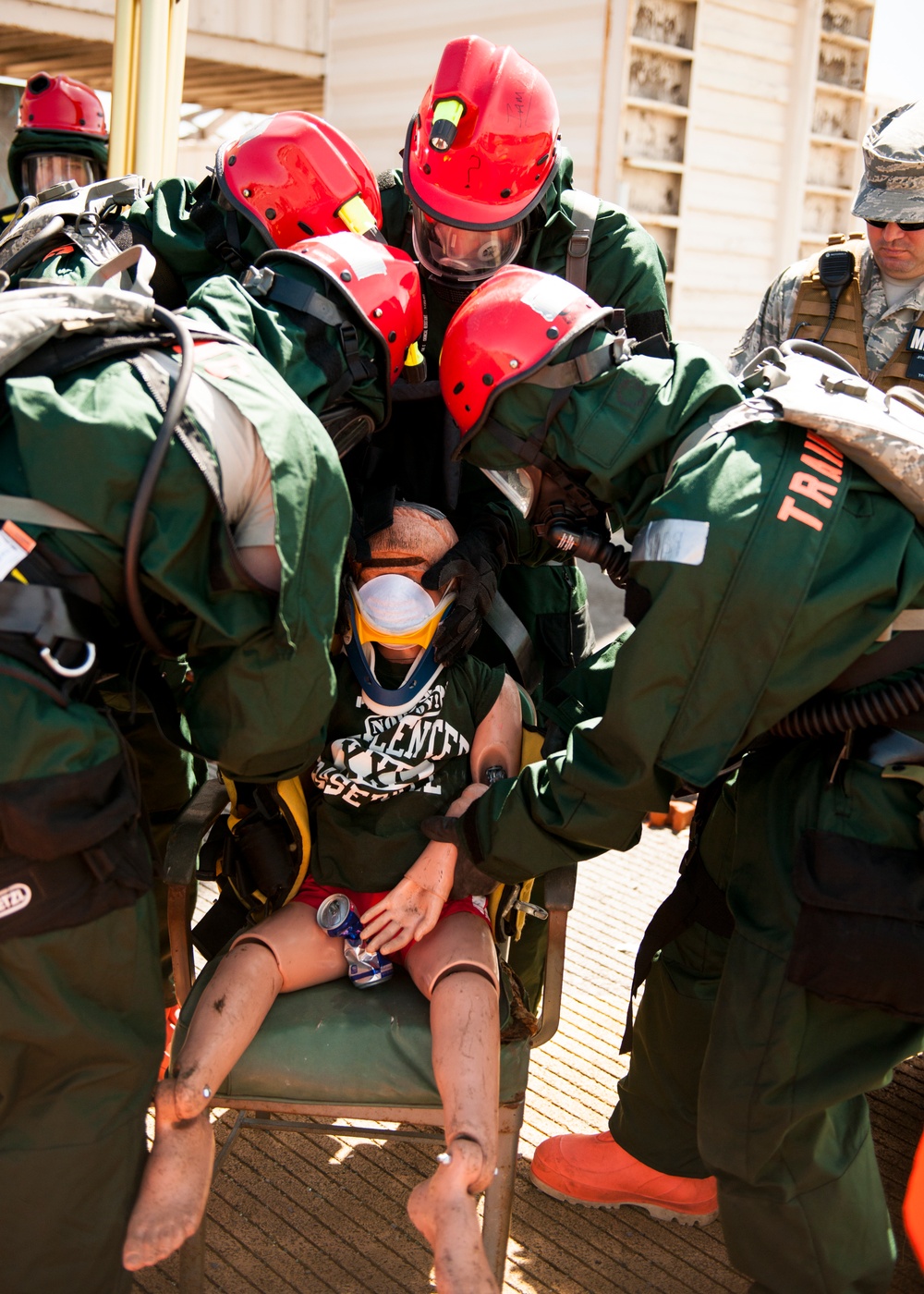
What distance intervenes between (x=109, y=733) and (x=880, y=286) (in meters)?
2.92

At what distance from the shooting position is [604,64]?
650 cm

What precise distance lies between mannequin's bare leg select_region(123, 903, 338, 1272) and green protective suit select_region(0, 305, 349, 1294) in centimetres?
5

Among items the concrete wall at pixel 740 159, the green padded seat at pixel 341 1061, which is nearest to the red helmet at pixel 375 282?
the green padded seat at pixel 341 1061

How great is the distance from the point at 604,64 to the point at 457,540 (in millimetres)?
5047

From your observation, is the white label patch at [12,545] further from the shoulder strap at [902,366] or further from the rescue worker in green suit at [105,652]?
the shoulder strap at [902,366]

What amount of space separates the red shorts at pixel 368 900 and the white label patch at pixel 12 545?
910 mm

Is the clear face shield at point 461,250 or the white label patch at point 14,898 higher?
the clear face shield at point 461,250

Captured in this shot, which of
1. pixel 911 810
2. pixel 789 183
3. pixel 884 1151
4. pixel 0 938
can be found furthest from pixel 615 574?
pixel 789 183

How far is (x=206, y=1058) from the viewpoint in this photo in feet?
6.19

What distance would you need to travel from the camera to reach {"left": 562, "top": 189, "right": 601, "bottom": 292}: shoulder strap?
108 inches

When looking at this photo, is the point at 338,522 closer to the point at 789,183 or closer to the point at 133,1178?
the point at 133,1178

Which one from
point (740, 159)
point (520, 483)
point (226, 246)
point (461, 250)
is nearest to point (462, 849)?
point (520, 483)

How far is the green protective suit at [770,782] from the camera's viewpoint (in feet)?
5.77

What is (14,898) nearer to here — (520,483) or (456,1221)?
(456,1221)
